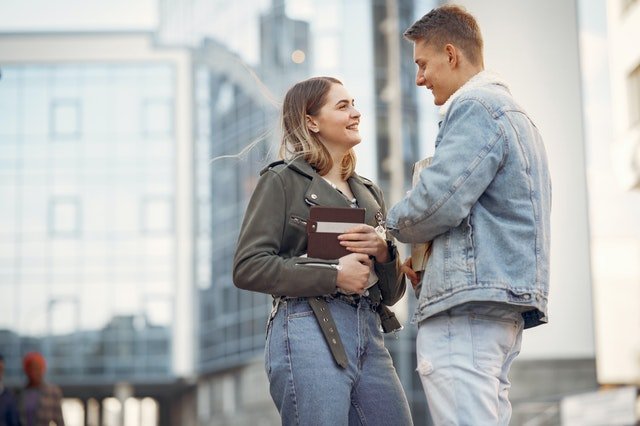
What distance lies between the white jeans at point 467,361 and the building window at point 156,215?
47.2 meters

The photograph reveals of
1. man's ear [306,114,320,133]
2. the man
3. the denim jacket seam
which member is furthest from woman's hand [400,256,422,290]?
man's ear [306,114,320,133]

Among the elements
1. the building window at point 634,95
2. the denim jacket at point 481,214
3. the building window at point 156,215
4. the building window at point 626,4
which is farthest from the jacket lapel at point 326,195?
the building window at point 156,215

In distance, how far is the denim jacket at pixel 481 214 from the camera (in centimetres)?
385

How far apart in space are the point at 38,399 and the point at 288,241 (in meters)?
7.36

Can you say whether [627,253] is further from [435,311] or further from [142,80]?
[435,311]

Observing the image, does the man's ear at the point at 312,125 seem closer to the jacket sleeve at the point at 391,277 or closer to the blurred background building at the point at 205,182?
the jacket sleeve at the point at 391,277

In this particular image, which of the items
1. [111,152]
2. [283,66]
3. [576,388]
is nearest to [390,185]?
[283,66]

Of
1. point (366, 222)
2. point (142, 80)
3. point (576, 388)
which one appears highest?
point (142, 80)

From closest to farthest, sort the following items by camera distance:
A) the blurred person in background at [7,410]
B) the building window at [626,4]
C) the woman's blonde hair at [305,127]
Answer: the woman's blonde hair at [305,127] → the blurred person in background at [7,410] → the building window at [626,4]

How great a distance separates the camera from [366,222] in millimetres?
4590

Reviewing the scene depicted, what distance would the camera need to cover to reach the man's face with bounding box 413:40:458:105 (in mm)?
4191

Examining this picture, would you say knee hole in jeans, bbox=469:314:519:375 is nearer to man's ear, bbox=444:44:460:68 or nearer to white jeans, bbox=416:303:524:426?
white jeans, bbox=416:303:524:426

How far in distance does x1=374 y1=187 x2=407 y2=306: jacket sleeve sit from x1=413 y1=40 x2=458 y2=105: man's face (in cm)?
63

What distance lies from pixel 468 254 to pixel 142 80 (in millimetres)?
49571
